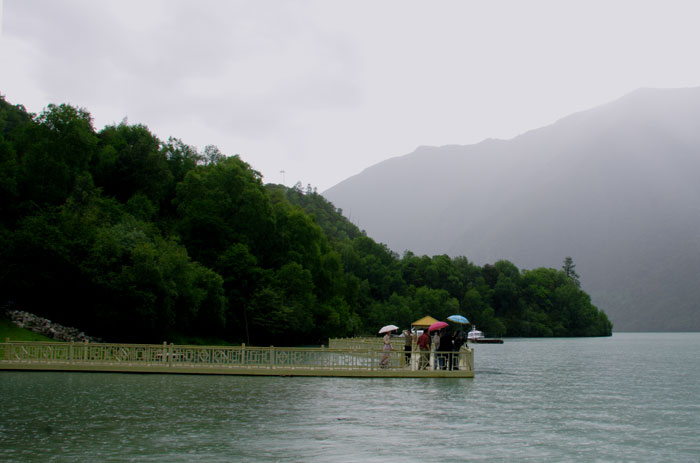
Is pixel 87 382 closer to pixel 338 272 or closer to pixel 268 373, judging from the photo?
pixel 268 373

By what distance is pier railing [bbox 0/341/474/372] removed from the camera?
27.5 m

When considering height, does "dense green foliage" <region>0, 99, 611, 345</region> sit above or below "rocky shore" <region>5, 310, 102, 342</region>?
above

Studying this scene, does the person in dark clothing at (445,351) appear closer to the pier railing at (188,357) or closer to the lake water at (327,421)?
the pier railing at (188,357)

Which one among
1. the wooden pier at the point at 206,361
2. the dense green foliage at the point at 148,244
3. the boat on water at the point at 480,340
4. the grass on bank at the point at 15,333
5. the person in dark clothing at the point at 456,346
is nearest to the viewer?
the wooden pier at the point at 206,361

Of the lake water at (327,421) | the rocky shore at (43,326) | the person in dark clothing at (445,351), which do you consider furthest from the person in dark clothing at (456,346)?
the rocky shore at (43,326)

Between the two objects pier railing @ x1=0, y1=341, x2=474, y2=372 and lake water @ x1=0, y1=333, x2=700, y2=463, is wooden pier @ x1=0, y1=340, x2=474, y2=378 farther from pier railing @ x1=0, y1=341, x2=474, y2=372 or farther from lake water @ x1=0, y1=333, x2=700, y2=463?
lake water @ x1=0, y1=333, x2=700, y2=463

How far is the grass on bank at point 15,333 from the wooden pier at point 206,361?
9940mm

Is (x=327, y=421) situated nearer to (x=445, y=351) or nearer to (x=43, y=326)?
(x=445, y=351)

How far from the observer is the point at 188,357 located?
94.2ft

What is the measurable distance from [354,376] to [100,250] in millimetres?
22651

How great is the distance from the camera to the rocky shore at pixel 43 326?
3997 centimetres

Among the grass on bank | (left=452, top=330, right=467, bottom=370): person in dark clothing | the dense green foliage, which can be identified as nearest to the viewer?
(left=452, top=330, right=467, bottom=370): person in dark clothing

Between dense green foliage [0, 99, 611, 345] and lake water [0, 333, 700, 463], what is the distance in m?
17.1

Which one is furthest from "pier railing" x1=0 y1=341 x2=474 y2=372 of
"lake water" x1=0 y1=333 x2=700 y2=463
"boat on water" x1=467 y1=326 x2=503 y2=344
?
"boat on water" x1=467 y1=326 x2=503 y2=344
